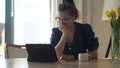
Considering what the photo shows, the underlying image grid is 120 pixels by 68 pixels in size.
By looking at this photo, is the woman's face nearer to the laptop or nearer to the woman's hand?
the woman's hand

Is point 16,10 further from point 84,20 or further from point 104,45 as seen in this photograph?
point 104,45

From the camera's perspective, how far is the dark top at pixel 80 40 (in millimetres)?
2506

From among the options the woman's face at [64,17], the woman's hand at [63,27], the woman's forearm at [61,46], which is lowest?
the woman's forearm at [61,46]

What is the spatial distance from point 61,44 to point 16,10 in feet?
6.33

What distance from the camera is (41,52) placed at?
1914mm

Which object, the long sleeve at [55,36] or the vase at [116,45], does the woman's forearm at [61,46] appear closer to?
the long sleeve at [55,36]

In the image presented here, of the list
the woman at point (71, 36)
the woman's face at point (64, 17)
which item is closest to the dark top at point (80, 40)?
the woman at point (71, 36)

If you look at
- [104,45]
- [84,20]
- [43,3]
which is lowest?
[104,45]

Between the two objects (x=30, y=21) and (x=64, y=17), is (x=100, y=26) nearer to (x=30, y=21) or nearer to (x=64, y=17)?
(x=30, y=21)

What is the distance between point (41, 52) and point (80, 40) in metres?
0.74

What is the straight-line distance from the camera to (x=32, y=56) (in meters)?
1.96

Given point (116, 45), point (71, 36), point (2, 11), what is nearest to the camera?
point (116, 45)

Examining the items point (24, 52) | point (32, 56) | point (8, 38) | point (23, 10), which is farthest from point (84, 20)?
point (32, 56)

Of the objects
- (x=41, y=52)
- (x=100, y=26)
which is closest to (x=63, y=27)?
(x=41, y=52)
